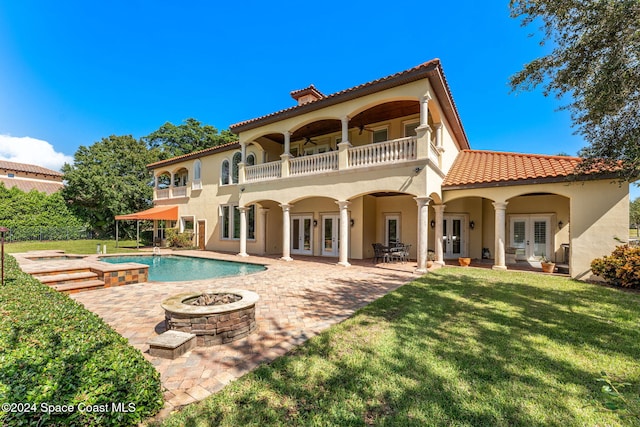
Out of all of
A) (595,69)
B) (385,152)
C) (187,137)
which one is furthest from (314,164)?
(187,137)

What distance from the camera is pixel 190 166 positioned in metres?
25.1

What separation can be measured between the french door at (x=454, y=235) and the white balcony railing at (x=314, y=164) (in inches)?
336

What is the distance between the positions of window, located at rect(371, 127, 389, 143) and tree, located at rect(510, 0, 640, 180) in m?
8.61

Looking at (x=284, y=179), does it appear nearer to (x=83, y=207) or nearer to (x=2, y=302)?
(x=2, y=302)

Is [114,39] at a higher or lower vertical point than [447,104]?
higher

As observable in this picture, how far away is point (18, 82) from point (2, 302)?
755 inches

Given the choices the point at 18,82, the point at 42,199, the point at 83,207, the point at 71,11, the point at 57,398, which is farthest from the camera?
the point at 83,207

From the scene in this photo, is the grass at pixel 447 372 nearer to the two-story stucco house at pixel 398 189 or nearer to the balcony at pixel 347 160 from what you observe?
the two-story stucco house at pixel 398 189

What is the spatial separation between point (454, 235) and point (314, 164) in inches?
407

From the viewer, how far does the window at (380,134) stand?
55.0 ft

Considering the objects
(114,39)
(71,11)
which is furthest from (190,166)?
(71,11)

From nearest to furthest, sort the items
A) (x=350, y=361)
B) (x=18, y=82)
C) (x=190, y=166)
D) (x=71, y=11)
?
(x=350, y=361) < (x=71, y=11) < (x=18, y=82) < (x=190, y=166)

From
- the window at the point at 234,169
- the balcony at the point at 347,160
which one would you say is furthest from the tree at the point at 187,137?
the balcony at the point at 347,160

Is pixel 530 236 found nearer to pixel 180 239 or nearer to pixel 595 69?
pixel 595 69
